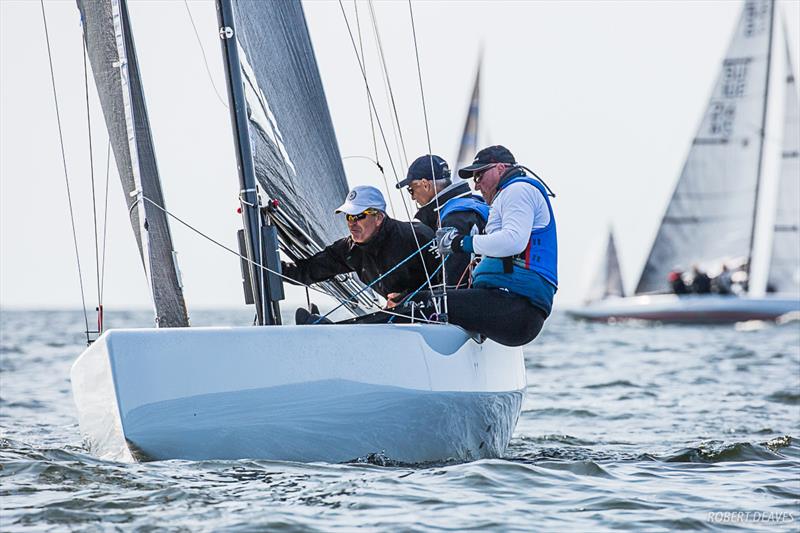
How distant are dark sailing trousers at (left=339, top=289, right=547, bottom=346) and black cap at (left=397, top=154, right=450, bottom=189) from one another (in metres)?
0.80

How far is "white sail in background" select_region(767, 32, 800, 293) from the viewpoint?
27.3 metres

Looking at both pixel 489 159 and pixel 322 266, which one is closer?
pixel 489 159

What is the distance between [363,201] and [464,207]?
489 mm

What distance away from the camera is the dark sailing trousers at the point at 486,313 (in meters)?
4.62

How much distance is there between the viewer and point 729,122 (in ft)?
94.4

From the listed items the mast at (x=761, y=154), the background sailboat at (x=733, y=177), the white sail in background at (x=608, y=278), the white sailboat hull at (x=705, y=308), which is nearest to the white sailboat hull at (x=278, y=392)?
the white sailboat hull at (x=705, y=308)

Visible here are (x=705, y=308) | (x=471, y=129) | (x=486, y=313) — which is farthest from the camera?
(x=705, y=308)

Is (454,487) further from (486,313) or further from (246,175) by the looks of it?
(246,175)

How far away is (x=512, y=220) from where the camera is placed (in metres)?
4.54

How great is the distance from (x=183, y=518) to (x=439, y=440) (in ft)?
4.90

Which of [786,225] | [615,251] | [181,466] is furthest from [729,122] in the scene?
[181,466]

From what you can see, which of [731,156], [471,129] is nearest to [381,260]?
[471,129]

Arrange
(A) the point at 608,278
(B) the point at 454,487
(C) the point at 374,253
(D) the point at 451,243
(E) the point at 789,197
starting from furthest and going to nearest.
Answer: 1. (A) the point at 608,278
2. (E) the point at 789,197
3. (C) the point at 374,253
4. (D) the point at 451,243
5. (B) the point at 454,487

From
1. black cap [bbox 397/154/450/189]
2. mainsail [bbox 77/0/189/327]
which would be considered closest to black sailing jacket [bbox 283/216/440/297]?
black cap [bbox 397/154/450/189]
